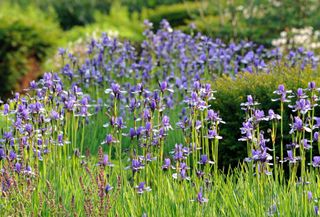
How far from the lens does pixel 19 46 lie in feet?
45.4

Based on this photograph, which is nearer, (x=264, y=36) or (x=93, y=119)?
(x=93, y=119)

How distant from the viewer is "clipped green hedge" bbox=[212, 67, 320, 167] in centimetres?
659

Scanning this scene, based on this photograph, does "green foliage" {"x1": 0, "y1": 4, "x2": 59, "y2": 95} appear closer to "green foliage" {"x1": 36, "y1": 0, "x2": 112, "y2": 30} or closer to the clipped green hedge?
the clipped green hedge

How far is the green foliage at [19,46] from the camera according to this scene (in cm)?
1372

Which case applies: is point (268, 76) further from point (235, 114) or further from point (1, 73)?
point (1, 73)

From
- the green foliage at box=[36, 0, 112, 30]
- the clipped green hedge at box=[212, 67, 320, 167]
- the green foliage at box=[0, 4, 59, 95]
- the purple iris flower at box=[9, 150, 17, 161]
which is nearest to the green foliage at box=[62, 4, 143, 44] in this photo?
the green foliage at box=[36, 0, 112, 30]

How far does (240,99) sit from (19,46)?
26.5 feet

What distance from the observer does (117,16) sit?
65.1 feet

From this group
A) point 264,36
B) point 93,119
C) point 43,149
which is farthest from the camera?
point 264,36

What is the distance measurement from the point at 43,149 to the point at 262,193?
5.75 feet

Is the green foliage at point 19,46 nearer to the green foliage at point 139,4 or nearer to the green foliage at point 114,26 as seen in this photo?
the green foliage at point 114,26

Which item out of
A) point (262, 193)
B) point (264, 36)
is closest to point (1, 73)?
point (264, 36)

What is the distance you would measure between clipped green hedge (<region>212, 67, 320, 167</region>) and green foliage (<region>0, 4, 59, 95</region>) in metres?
7.60

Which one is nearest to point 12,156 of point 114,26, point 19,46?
point 19,46
